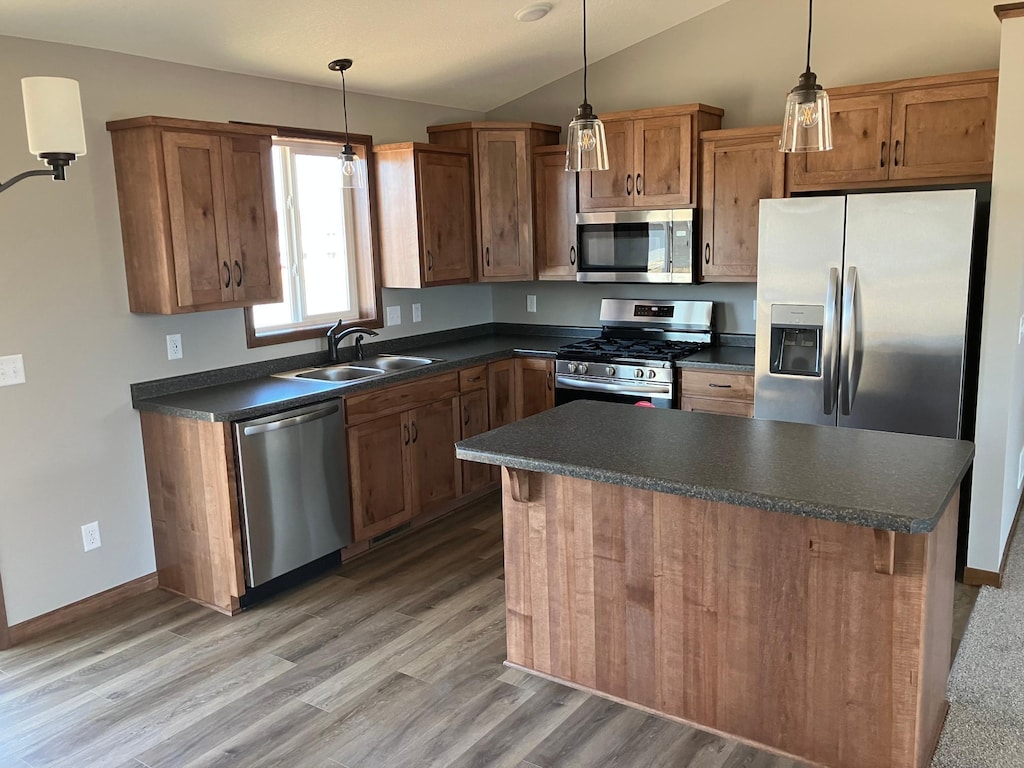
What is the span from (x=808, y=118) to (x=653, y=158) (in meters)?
2.59

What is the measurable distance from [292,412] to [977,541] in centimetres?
308

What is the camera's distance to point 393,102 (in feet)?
16.0

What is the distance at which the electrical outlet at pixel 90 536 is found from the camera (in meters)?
3.54

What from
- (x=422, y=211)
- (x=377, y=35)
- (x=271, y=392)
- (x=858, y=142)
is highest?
(x=377, y=35)

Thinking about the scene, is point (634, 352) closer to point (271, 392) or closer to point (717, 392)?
point (717, 392)

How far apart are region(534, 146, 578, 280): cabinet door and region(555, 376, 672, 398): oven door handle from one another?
2.28 ft

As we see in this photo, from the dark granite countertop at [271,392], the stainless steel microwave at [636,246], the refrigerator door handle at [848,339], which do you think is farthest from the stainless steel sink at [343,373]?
the refrigerator door handle at [848,339]

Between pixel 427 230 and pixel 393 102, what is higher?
pixel 393 102

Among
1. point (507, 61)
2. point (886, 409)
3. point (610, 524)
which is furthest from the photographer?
point (507, 61)

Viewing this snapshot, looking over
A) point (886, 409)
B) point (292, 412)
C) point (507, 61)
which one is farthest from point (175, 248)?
point (886, 409)

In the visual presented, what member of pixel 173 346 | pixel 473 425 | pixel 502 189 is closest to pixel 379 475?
pixel 473 425

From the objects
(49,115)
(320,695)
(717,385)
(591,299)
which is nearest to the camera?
(49,115)

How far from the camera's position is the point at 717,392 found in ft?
14.4

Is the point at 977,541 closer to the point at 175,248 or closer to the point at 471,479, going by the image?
the point at 471,479
